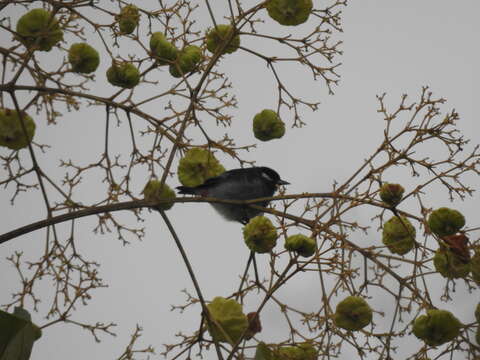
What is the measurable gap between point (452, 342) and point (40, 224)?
1.52 m

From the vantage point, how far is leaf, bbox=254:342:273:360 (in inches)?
69.1

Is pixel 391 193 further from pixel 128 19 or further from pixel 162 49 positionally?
pixel 128 19

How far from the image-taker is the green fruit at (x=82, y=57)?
8.24ft

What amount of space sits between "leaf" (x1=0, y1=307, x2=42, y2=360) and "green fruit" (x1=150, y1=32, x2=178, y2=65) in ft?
4.93

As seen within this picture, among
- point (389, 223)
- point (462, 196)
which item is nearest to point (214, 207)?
point (389, 223)

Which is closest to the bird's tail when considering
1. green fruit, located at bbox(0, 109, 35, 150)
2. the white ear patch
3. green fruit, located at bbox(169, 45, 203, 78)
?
the white ear patch

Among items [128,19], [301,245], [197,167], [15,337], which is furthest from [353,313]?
[128,19]

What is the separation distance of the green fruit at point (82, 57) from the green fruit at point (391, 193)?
4.46 feet

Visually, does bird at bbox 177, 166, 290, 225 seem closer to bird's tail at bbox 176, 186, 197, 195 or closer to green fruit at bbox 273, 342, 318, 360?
bird's tail at bbox 176, 186, 197, 195

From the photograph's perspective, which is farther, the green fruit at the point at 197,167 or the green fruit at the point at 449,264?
the green fruit at the point at 197,167

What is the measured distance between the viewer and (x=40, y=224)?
6.15 feet

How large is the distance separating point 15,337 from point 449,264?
4.79 ft

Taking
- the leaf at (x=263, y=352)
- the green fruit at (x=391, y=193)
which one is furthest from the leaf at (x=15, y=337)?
the green fruit at (x=391, y=193)

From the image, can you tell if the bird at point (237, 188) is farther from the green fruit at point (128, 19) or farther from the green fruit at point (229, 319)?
the green fruit at point (229, 319)
